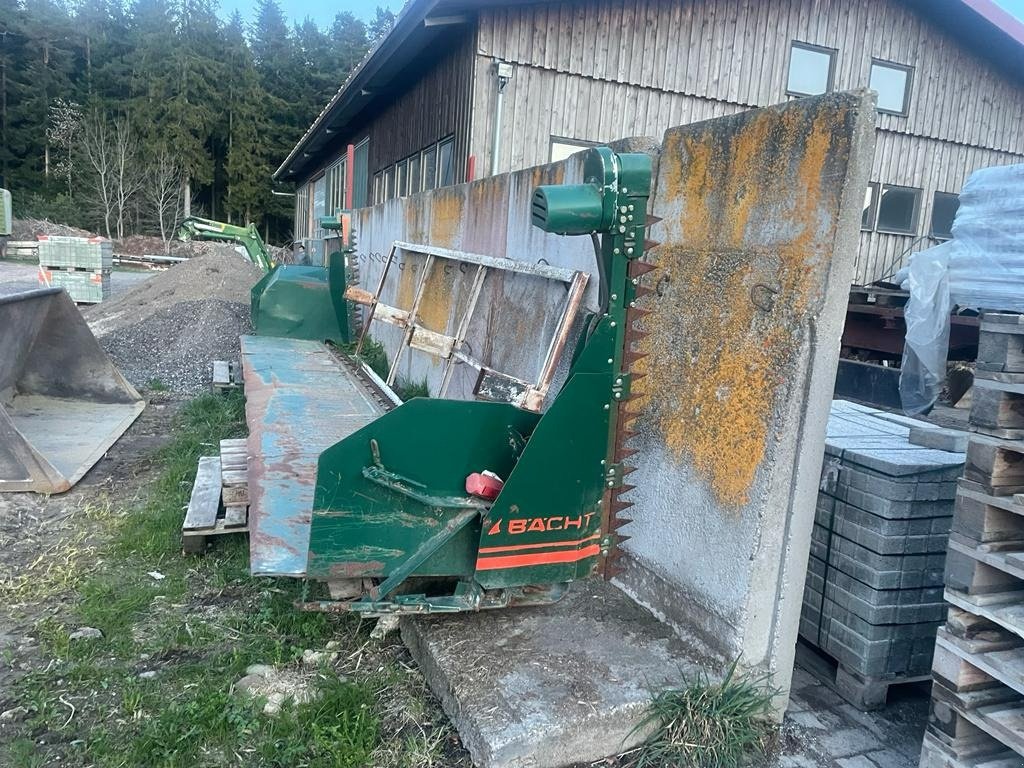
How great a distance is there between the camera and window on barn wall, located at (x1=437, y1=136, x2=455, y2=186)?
1028 cm

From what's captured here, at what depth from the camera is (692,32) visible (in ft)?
33.4

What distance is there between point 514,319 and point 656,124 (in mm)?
7005

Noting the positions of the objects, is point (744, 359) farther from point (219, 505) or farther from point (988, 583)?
point (219, 505)

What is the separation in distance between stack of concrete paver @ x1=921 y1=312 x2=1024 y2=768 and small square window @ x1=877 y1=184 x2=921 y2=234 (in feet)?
36.6

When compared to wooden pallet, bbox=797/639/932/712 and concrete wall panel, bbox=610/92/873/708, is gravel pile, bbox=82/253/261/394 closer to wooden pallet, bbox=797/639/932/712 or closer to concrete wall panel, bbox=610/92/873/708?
concrete wall panel, bbox=610/92/873/708

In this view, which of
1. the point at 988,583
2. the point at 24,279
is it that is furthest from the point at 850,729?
the point at 24,279

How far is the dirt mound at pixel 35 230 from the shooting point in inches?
1436

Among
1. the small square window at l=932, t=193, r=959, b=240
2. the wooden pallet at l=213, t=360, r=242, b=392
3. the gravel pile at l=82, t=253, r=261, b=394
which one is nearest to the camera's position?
the wooden pallet at l=213, t=360, r=242, b=392

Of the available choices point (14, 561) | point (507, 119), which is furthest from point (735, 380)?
point (507, 119)

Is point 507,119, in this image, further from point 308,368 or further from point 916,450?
point 916,450

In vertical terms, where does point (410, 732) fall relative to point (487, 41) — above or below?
below

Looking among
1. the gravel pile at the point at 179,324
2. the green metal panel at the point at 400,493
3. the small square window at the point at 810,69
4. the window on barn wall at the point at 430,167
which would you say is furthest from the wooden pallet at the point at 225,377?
the small square window at the point at 810,69

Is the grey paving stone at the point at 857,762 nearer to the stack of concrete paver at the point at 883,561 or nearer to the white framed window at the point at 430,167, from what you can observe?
the stack of concrete paver at the point at 883,561

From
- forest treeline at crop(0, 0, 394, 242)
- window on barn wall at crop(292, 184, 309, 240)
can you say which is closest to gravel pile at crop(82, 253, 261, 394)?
window on barn wall at crop(292, 184, 309, 240)
